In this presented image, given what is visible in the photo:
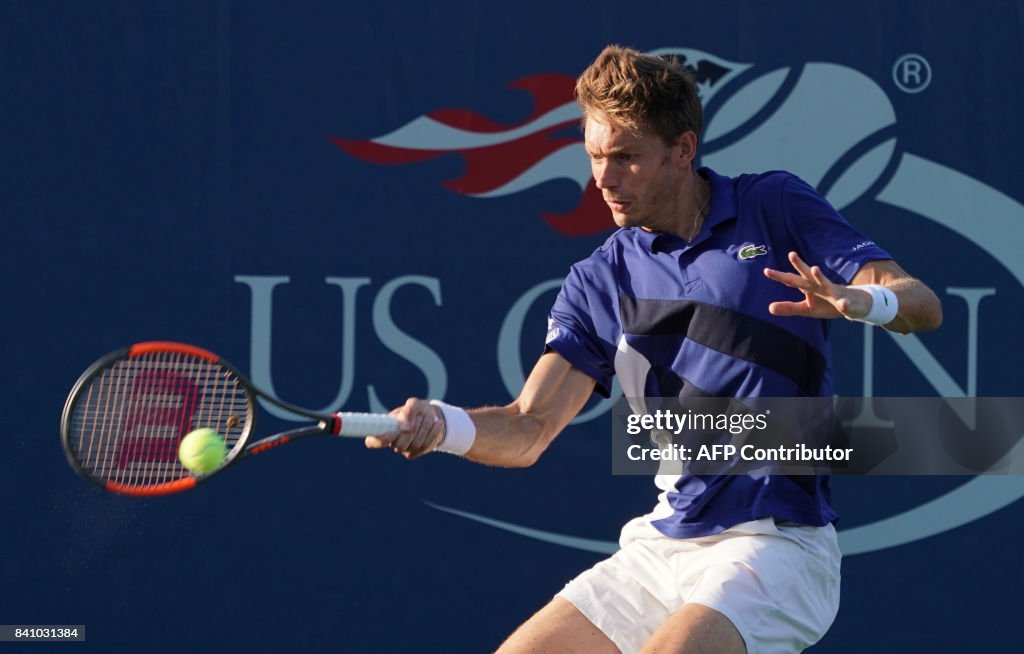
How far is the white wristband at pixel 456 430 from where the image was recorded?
3.30m

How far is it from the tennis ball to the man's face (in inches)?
42.7

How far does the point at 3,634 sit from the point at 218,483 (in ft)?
2.77

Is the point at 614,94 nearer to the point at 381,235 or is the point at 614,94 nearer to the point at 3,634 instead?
the point at 381,235

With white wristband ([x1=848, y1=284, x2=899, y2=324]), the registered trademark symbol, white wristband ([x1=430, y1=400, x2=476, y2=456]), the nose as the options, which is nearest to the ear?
the nose

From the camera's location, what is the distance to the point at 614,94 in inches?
136

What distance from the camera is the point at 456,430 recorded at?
10.9 feet

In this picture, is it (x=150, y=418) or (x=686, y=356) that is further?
(x=150, y=418)

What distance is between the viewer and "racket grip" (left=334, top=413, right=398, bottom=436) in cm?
313

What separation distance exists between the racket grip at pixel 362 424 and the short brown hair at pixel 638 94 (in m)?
0.91

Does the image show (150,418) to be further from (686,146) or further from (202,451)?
(686,146)

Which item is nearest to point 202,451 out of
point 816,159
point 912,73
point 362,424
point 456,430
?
point 362,424

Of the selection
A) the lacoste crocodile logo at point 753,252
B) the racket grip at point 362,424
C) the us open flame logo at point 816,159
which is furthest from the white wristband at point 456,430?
the us open flame logo at point 816,159

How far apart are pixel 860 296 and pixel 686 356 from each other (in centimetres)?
54

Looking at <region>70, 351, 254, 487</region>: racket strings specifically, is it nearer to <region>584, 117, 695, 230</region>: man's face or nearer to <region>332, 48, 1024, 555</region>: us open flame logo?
<region>584, 117, 695, 230</region>: man's face
